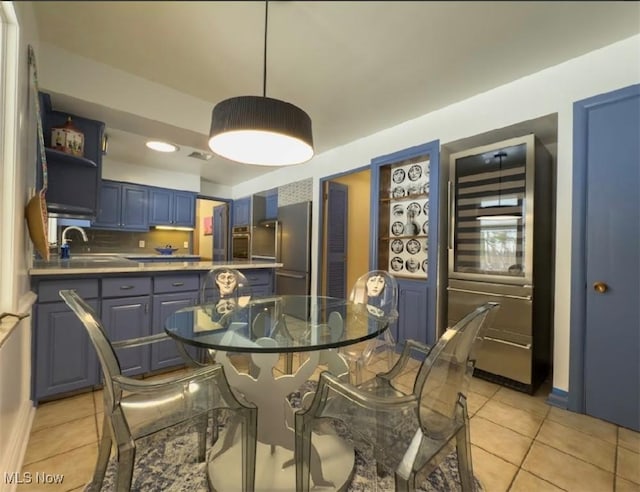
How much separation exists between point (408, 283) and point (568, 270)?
1184 mm

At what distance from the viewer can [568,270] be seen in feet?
6.07

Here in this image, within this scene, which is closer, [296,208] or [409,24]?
[409,24]

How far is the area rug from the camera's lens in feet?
3.97

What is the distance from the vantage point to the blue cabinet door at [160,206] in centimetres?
459

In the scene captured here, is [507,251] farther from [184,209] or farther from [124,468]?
[184,209]

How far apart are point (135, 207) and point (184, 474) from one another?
4.22m

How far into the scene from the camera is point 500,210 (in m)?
2.19

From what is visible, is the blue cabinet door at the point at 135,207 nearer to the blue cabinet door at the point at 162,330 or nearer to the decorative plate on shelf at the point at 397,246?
the blue cabinet door at the point at 162,330

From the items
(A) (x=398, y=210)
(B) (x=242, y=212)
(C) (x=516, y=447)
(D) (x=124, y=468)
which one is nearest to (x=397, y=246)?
(A) (x=398, y=210)

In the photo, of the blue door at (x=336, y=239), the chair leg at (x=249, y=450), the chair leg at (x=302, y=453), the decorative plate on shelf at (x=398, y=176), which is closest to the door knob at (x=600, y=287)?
the decorative plate on shelf at (x=398, y=176)

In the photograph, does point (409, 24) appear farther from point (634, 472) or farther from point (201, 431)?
point (634, 472)

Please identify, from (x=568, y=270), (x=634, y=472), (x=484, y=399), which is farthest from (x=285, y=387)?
(x=568, y=270)

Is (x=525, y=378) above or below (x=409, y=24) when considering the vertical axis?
below

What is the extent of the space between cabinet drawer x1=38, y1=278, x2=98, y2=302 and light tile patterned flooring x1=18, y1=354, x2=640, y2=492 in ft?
2.21
